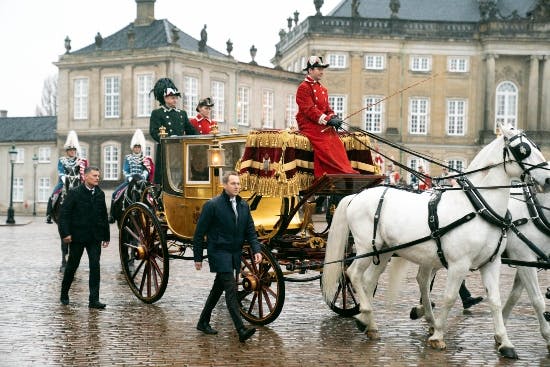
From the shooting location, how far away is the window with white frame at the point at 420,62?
56344 millimetres

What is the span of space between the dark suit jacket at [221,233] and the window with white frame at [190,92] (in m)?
36.7

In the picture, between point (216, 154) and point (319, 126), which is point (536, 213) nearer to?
point (319, 126)

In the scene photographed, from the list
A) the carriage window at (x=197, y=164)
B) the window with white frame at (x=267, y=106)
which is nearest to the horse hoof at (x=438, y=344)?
the carriage window at (x=197, y=164)

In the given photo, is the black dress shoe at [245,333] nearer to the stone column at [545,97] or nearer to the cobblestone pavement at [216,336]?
the cobblestone pavement at [216,336]

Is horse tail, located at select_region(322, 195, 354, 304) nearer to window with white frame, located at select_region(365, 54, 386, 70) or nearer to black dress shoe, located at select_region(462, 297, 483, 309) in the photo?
black dress shoe, located at select_region(462, 297, 483, 309)

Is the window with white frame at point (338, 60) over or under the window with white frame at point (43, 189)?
over

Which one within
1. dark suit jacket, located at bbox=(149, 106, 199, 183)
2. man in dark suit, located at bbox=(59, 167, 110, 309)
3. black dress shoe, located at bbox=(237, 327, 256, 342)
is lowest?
black dress shoe, located at bbox=(237, 327, 256, 342)

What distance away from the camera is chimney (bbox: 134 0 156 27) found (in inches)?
1901

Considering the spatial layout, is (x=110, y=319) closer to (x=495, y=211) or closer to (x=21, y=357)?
(x=21, y=357)

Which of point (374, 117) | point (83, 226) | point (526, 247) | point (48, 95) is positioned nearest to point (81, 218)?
point (83, 226)

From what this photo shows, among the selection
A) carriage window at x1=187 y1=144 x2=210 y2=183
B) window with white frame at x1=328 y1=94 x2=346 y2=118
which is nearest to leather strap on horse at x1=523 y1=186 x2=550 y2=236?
carriage window at x1=187 y1=144 x2=210 y2=183

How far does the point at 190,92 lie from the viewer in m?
45.8

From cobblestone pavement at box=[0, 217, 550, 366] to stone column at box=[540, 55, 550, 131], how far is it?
46.8 m

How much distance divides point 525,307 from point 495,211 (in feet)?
11.7
